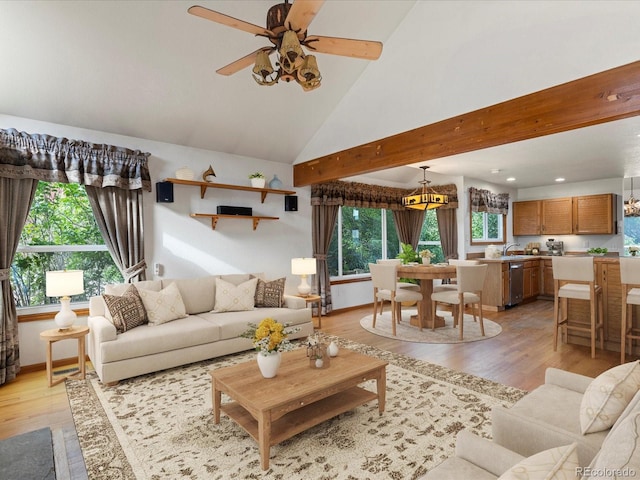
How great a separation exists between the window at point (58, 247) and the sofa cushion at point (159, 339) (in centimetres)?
109

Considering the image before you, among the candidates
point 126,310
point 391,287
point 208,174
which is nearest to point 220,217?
point 208,174

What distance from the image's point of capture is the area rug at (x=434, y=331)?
14.9ft

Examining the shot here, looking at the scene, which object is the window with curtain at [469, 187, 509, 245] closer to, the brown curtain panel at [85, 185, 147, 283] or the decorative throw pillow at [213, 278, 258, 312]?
the decorative throw pillow at [213, 278, 258, 312]

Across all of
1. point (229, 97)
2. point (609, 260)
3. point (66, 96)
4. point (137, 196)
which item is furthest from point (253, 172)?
point (609, 260)

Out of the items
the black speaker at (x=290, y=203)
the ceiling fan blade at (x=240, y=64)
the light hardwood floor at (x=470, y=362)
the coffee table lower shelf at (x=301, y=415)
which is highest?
the ceiling fan blade at (x=240, y=64)

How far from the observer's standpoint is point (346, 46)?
2244 mm

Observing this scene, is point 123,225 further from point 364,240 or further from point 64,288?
point 364,240

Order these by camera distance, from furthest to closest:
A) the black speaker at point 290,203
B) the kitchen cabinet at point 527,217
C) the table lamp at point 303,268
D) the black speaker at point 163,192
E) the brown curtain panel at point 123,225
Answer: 1. the kitchen cabinet at point 527,217
2. the black speaker at point 290,203
3. the table lamp at point 303,268
4. the black speaker at point 163,192
5. the brown curtain panel at point 123,225

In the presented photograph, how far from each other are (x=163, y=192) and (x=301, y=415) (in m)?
3.24

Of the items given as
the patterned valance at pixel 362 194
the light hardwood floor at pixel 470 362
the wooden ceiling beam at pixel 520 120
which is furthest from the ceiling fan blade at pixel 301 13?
the patterned valance at pixel 362 194

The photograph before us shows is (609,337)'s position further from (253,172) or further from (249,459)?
(253,172)

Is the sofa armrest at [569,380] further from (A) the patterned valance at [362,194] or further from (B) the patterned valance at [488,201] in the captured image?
(B) the patterned valance at [488,201]

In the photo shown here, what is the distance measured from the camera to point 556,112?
2.87m

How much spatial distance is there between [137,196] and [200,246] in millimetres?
1004
